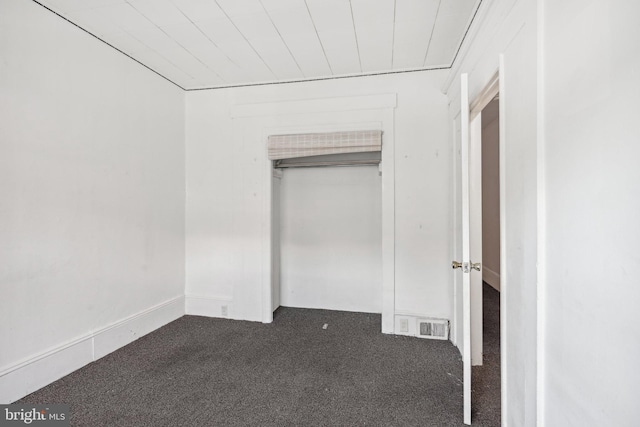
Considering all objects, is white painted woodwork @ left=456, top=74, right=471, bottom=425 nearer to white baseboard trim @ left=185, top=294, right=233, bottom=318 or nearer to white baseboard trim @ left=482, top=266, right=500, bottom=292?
white baseboard trim @ left=185, top=294, right=233, bottom=318

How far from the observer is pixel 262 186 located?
10.6 feet

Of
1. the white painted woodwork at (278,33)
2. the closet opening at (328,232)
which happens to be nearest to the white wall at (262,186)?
the white painted woodwork at (278,33)

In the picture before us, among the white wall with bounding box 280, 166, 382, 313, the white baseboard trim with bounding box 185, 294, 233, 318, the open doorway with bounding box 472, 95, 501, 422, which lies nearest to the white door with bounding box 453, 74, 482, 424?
the open doorway with bounding box 472, 95, 501, 422

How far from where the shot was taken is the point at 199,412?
175 centimetres

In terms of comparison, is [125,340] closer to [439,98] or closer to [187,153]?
[187,153]

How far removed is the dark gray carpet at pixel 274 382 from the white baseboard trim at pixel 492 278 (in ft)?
7.12

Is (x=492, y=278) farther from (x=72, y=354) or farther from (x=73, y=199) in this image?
(x=73, y=199)

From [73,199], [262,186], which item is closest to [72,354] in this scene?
[73,199]

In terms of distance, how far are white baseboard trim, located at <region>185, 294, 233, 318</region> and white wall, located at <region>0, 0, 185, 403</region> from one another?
293 millimetres

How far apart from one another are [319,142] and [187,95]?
5.75 ft

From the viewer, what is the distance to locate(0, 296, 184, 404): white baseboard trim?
1820mm

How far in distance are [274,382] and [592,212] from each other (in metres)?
2.06

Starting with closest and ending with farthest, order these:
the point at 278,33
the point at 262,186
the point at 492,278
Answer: the point at 278,33 → the point at 262,186 → the point at 492,278

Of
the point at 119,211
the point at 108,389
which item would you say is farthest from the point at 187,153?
the point at 108,389
